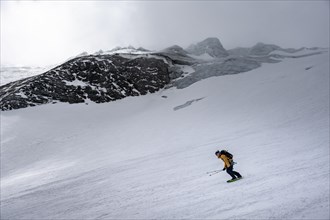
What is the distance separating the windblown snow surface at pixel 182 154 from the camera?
1145 centimetres

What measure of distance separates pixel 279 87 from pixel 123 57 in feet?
130

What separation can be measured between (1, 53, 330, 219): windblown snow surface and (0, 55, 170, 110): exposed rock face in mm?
3399

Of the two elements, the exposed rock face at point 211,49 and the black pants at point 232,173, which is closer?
the black pants at point 232,173

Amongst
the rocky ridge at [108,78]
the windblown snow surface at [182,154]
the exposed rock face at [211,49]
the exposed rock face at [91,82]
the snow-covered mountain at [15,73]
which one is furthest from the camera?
the exposed rock face at [211,49]

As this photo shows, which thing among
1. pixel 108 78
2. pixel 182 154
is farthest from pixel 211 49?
pixel 182 154

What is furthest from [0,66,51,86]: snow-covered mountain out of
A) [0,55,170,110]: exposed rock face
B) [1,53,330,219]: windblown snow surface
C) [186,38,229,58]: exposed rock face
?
[186,38,229,58]: exposed rock face

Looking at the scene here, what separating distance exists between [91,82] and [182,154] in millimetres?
42855

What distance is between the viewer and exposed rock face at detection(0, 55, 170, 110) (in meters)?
54.6

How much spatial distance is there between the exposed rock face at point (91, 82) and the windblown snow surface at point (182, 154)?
340 cm

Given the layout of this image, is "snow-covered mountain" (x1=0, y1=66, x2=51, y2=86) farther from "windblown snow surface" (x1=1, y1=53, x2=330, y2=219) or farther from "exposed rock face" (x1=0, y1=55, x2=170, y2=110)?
"windblown snow surface" (x1=1, y1=53, x2=330, y2=219)

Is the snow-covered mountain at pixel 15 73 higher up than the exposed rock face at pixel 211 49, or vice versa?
the snow-covered mountain at pixel 15 73

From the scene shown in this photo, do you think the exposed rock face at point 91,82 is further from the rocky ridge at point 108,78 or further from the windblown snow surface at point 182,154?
the windblown snow surface at point 182,154

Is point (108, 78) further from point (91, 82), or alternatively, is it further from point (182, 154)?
point (182, 154)

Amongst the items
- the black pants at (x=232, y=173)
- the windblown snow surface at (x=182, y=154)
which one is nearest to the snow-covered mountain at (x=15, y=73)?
the windblown snow surface at (x=182, y=154)
